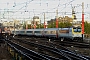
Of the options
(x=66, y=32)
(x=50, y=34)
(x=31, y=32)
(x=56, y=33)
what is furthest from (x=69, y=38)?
(x=31, y=32)

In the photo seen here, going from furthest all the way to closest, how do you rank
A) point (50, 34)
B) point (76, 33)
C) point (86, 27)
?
1. point (86, 27)
2. point (50, 34)
3. point (76, 33)

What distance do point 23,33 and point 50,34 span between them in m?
24.1

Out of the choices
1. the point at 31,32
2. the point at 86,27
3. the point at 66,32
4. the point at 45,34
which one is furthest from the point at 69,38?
the point at 86,27

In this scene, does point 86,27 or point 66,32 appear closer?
point 66,32

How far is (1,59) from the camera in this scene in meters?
18.2

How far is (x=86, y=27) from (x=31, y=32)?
16.7 meters

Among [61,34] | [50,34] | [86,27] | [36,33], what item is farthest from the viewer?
[86,27]

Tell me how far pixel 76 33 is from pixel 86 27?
31123 millimetres

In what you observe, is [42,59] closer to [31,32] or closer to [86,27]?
[31,32]

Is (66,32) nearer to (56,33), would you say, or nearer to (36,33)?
(56,33)

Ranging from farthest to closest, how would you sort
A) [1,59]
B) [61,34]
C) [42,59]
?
[61,34] < [1,59] < [42,59]

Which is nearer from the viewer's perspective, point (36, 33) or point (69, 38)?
point (69, 38)

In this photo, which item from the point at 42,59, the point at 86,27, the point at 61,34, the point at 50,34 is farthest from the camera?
the point at 86,27

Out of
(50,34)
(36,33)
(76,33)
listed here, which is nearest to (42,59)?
(76,33)
